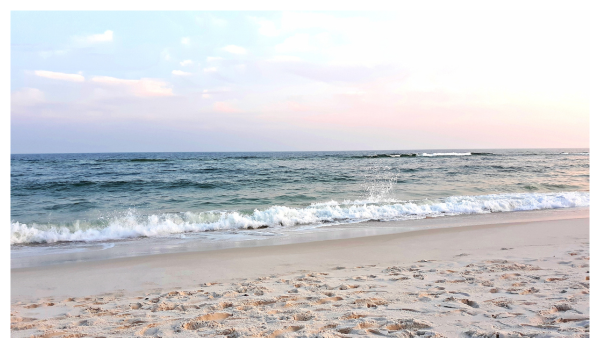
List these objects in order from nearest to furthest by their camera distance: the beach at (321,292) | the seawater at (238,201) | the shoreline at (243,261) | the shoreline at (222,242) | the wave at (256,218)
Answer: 1. the beach at (321,292)
2. the shoreline at (243,261)
3. the shoreline at (222,242)
4. the wave at (256,218)
5. the seawater at (238,201)

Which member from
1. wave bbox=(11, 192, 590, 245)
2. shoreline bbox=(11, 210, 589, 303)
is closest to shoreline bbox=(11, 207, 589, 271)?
shoreline bbox=(11, 210, 589, 303)

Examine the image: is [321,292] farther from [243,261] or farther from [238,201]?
[238,201]

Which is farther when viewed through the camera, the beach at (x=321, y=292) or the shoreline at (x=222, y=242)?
the shoreline at (x=222, y=242)

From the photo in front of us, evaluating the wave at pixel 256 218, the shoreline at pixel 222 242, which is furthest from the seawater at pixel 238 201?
the shoreline at pixel 222 242

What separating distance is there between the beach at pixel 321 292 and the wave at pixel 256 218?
8.28 ft

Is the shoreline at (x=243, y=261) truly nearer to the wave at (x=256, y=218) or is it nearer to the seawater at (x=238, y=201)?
the seawater at (x=238, y=201)

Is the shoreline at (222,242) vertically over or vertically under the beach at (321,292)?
under

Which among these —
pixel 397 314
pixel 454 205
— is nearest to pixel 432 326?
pixel 397 314

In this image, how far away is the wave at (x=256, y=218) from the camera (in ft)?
26.0

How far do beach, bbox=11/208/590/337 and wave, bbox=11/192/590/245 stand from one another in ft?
8.28

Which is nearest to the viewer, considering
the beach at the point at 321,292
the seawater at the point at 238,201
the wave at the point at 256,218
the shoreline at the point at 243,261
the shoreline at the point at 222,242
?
the beach at the point at 321,292

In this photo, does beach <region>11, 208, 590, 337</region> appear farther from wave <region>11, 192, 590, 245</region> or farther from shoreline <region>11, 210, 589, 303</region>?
wave <region>11, 192, 590, 245</region>
